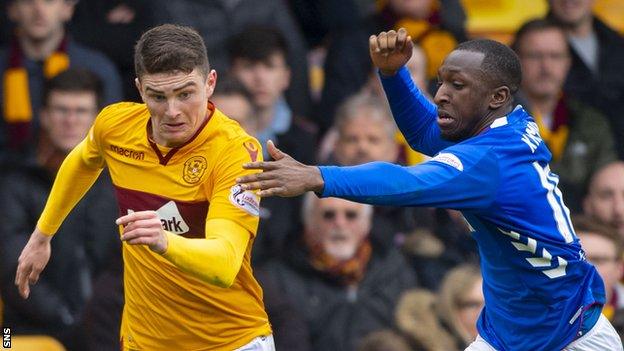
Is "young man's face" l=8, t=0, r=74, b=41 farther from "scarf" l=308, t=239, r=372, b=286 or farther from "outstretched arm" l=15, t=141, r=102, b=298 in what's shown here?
"outstretched arm" l=15, t=141, r=102, b=298

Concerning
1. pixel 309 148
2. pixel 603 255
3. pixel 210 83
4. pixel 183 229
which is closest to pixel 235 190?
pixel 183 229

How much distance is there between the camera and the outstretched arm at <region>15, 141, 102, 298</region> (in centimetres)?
684

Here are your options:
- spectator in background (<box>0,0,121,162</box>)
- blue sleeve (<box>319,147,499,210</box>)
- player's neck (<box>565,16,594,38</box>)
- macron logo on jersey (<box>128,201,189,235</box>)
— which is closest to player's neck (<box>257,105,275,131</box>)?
spectator in background (<box>0,0,121,162</box>)

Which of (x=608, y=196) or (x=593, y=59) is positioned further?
(x=593, y=59)

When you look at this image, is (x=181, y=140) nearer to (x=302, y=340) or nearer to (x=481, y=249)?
(x=481, y=249)

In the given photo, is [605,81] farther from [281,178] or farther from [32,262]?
[281,178]

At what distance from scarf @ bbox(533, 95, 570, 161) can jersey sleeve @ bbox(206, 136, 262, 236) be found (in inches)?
203

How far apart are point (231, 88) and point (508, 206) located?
170 inches

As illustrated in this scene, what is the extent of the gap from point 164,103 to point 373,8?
16.2 ft

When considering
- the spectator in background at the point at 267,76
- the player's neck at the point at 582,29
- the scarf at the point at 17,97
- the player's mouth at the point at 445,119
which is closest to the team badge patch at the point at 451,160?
the player's mouth at the point at 445,119

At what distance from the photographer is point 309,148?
10.4 metres

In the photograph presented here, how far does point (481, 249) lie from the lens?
21.4 feet

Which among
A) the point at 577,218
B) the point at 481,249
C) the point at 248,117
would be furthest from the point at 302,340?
the point at 481,249

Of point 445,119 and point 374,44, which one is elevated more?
point 374,44
